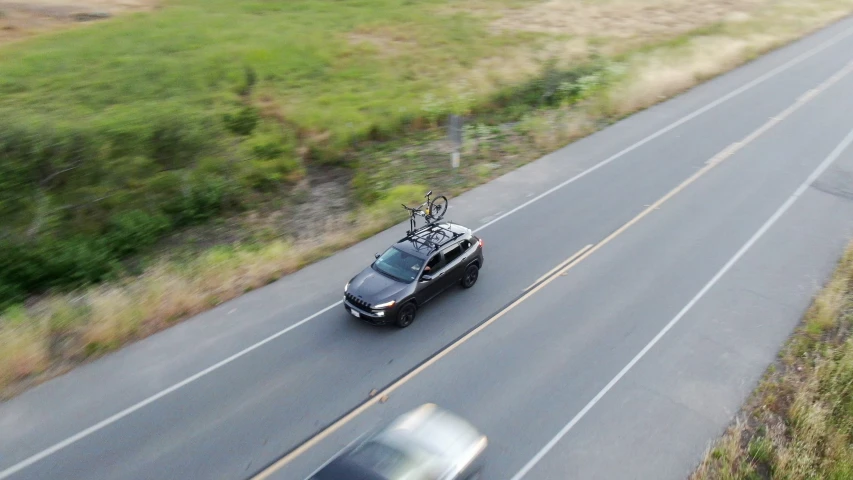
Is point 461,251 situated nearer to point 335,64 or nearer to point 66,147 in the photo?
point 66,147

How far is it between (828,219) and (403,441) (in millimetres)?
14364

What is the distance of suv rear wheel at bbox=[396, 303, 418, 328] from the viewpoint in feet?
41.8

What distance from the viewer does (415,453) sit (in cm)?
873

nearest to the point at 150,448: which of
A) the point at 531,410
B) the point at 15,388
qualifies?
the point at 15,388

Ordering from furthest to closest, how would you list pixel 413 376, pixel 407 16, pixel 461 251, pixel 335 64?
pixel 407 16 < pixel 335 64 < pixel 461 251 < pixel 413 376

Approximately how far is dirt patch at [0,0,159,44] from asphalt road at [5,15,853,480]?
24451 millimetres

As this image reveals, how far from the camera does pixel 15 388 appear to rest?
11.3m

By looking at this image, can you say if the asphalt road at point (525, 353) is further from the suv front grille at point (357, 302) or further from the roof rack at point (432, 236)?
the roof rack at point (432, 236)

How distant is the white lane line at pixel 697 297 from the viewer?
33.2 feet

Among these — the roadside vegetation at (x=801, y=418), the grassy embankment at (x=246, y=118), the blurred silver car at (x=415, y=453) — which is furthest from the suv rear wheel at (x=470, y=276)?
the roadside vegetation at (x=801, y=418)

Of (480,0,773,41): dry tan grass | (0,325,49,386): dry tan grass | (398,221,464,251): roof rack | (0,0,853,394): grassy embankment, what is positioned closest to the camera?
(0,325,49,386): dry tan grass

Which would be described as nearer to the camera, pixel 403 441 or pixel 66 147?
pixel 403 441

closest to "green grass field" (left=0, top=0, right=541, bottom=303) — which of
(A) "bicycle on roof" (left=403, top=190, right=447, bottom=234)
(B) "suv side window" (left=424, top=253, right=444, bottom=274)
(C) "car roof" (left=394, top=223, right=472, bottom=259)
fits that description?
(A) "bicycle on roof" (left=403, top=190, right=447, bottom=234)

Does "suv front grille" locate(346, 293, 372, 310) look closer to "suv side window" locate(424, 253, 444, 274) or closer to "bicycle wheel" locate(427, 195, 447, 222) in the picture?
"suv side window" locate(424, 253, 444, 274)
